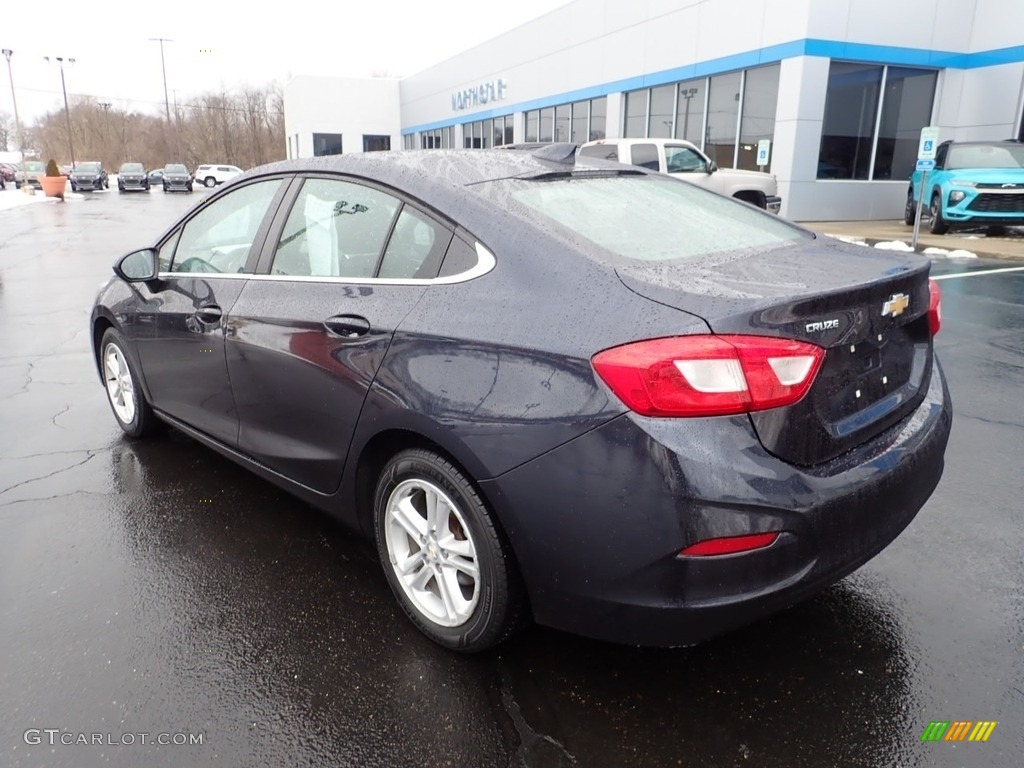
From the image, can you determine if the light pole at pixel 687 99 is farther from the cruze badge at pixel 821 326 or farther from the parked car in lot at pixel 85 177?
the parked car in lot at pixel 85 177

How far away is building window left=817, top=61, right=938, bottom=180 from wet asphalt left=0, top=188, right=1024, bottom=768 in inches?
634

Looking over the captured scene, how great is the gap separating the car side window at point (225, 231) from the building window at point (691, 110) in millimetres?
18682

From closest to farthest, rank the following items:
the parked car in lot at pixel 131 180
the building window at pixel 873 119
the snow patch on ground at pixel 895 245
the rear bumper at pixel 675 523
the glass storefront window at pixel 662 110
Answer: the rear bumper at pixel 675 523
the snow patch on ground at pixel 895 245
the building window at pixel 873 119
the glass storefront window at pixel 662 110
the parked car in lot at pixel 131 180

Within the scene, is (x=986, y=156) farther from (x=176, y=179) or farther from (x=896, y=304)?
(x=176, y=179)

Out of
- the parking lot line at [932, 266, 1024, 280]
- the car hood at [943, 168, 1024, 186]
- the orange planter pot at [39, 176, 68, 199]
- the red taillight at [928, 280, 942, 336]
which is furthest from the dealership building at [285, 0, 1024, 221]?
the orange planter pot at [39, 176, 68, 199]

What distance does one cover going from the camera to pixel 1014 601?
2.82 metres

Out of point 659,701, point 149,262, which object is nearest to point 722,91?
point 149,262

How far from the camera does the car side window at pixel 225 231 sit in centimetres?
342

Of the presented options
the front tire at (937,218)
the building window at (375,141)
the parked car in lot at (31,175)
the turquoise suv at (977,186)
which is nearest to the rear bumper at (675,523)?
the turquoise suv at (977,186)

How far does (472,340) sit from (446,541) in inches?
26.3

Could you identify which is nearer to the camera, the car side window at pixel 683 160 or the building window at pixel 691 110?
the car side window at pixel 683 160

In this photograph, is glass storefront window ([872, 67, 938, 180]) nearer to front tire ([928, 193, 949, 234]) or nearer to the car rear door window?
front tire ([928, 193, 949, 234])

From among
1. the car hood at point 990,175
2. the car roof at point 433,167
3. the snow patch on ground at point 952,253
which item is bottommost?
the snow patch on ground at point 952,253

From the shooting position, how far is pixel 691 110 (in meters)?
20.7
